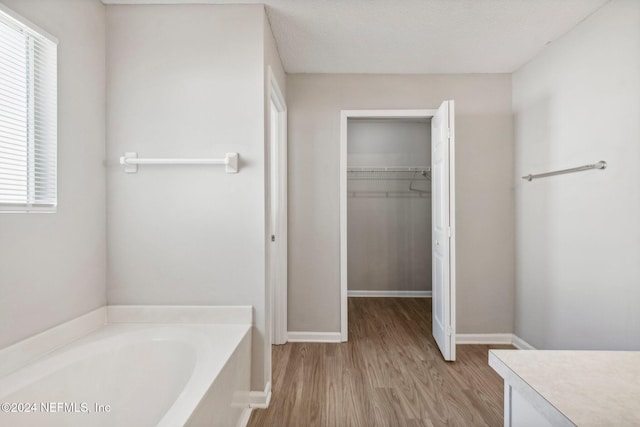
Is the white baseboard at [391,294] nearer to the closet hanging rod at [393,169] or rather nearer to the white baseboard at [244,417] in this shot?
the closet hanging rod at [393,169]

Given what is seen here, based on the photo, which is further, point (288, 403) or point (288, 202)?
point (288, 202)

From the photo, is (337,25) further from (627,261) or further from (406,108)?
(627,261)

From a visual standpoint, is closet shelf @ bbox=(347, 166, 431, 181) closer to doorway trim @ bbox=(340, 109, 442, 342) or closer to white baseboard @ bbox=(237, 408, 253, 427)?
doorway trim @ bbox=(340, 109, 442, 342)

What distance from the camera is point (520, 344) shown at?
2.72 metres

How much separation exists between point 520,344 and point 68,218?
133 inches

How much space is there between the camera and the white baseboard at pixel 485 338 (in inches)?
112

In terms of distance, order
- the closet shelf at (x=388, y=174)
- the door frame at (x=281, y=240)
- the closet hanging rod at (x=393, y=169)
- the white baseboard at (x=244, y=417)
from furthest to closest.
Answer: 1. the closet shelf at (x=388, y=174)
2. the closet hanging rod at (x=393, y=169)
3. the door frame at (x=281, y=240)
4. the white baseboard at (x=244, y=417)

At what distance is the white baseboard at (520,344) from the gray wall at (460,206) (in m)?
0.10

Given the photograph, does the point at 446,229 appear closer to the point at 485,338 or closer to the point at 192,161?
the point at 485,338

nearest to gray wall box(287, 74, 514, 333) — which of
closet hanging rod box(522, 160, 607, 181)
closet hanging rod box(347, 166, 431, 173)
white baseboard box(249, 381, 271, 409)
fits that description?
closet hanging rod box(522, 160, 607, 181)

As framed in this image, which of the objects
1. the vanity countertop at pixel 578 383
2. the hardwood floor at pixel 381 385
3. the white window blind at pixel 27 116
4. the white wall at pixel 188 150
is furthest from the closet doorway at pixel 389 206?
the vanity countertop at pixel 578 383

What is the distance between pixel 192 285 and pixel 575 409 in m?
1.81

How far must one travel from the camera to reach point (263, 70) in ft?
6.17

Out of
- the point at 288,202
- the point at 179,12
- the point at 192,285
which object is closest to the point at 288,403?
the point at 192,285
